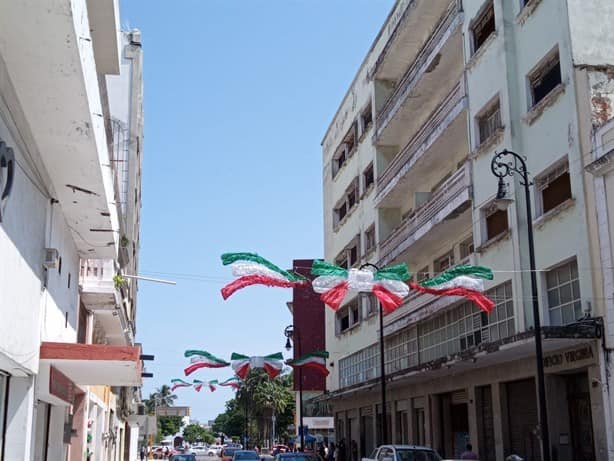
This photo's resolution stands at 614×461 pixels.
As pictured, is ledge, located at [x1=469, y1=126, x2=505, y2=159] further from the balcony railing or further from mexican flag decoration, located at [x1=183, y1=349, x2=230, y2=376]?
mexican flag decoration, located at [x1=183, y1=349, x2=230, y2=376]

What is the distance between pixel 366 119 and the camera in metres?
43.6

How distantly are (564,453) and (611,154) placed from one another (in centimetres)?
851

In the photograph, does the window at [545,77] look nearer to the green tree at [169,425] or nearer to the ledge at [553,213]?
the ledge at [553,213]

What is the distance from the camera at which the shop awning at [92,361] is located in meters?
14.1

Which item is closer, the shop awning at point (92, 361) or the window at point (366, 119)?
the shop awning at point (92, 361)

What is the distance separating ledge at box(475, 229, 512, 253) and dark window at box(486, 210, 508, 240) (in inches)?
13.9

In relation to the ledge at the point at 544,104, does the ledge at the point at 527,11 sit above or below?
above

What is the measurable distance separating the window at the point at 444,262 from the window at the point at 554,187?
29.8 ft

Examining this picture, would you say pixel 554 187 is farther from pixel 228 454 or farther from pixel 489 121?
pixel 228 454

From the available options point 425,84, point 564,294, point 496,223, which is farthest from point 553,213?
point 425,84

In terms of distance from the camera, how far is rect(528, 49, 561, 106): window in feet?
75.7

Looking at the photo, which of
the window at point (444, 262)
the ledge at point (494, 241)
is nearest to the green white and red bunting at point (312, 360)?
the window at point (444, 262)

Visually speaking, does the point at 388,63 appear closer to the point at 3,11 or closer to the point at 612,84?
the point at 612,84

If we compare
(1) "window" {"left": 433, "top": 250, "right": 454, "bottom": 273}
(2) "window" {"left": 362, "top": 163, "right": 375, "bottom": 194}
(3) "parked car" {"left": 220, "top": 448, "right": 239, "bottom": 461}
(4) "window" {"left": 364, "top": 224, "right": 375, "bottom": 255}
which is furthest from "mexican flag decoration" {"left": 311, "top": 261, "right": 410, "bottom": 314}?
(3) "parked car" {"left": 220, "top": 448, "right": 239, "bottom": 461}
